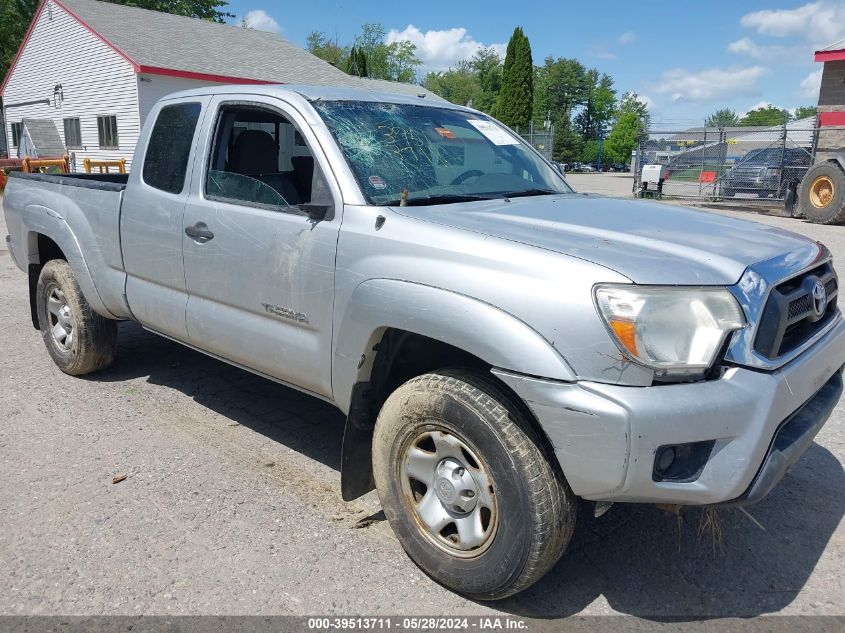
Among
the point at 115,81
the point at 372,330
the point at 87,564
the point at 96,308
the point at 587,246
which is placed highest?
the point at 115,81

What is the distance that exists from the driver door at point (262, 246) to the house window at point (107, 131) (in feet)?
75.3

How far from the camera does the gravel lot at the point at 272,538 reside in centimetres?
276

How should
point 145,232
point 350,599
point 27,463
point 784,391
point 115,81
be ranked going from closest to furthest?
point 784,391
point 350,599
point 27,463
point 145,232
point 115,81

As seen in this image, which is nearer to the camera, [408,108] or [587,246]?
[587,246]

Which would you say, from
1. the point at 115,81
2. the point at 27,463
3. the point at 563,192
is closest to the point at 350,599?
the point at 27,463

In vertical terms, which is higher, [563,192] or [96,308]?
[563,192]

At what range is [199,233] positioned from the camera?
374 centimetres

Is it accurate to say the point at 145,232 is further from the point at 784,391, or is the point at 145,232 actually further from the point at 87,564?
the point at 784,391

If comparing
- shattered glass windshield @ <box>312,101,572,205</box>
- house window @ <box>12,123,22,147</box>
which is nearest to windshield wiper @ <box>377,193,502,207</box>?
shattered glass windshield @ <box>312,101,572,205</box>

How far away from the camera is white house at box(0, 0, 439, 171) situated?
2298cm

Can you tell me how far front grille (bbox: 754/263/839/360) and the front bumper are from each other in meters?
0.12

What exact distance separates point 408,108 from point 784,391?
2.40m

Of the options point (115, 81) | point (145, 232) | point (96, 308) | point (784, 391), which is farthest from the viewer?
point (115, 81)

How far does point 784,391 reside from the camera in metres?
2.43
